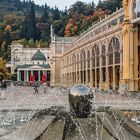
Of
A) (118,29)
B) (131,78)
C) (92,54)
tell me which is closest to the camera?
(131,78)

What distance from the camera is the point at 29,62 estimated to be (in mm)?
160625

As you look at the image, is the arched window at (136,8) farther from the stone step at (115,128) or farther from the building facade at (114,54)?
the stone step at (115,128)

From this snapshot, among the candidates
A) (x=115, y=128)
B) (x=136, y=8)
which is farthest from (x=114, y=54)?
(x=115, y=128)

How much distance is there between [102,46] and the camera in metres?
59.3

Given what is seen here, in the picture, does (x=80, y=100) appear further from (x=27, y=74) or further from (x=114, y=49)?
(x=27, y=74)

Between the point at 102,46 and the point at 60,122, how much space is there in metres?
49.4

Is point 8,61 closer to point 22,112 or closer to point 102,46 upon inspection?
point 102,46

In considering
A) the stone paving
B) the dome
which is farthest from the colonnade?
the stone paving

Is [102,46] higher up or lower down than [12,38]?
lower down

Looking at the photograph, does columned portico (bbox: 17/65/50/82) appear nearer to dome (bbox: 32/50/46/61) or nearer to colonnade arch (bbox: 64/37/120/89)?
dome (bbox: 32/50/46/61)

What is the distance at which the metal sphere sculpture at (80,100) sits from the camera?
10.8 meters

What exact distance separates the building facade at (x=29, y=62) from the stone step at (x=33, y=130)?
414 feet

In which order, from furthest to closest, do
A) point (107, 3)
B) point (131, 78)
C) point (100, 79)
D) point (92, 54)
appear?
point (107, 3)
point (92, 54)
point (100, 79)
point (131, 78)

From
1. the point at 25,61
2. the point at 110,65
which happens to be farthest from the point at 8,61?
the point at 110,65
